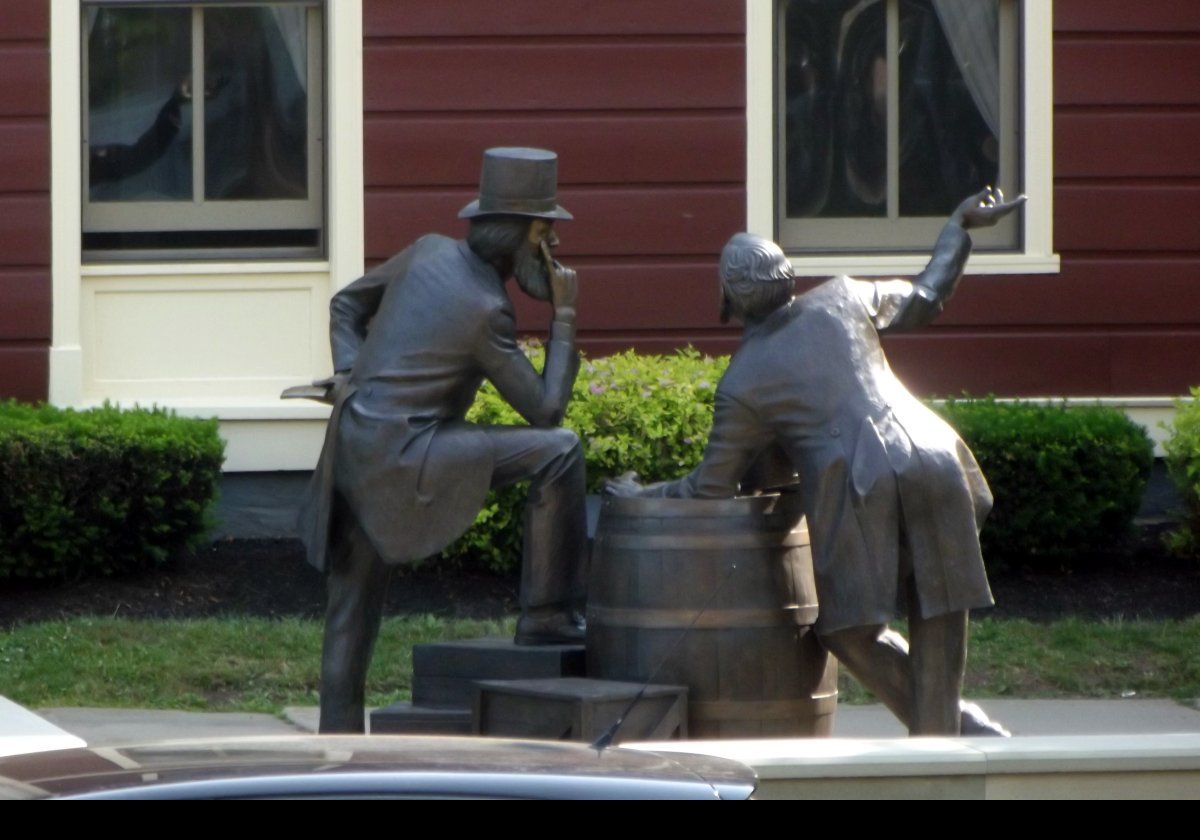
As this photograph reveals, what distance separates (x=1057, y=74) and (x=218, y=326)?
202 inches

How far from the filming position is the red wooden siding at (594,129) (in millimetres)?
11438

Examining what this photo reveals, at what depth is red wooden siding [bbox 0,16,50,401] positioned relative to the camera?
11.2 metres

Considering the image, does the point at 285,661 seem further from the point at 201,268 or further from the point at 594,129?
the point at 594,129

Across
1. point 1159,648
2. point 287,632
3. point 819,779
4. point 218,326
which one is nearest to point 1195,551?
point 1159,648

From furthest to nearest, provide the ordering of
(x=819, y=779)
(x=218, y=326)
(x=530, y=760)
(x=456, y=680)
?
(x=218, y=326)
(x=456, y=680)
(x=819, y=779)
(x=530, y=760)

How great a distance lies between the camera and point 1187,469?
411 inches

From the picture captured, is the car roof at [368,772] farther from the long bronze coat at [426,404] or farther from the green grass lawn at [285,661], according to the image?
the green grass lawn at [285,661]

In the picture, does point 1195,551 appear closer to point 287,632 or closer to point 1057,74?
point 1057,74

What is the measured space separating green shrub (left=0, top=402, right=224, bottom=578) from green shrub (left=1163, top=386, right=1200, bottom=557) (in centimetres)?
508

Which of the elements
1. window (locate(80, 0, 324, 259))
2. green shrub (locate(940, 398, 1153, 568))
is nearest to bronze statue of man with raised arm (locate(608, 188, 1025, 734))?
green shrub (locate(940, 398, 1153, 568))

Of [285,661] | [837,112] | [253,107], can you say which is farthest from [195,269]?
[837,112]

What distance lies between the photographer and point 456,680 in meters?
6.66

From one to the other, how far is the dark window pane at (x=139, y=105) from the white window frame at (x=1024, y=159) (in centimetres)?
336

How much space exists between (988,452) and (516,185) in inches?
182
